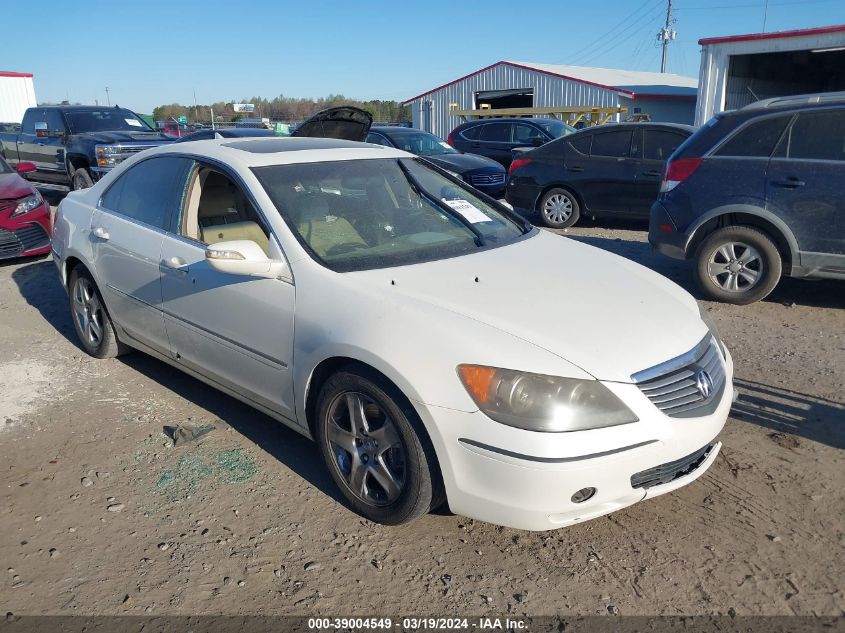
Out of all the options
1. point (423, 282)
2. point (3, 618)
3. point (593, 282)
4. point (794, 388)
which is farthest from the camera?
point (794, 388)

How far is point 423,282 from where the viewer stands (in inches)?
126

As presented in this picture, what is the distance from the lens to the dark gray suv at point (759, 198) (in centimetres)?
589

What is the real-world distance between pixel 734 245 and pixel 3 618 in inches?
235

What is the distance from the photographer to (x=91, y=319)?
5184 mm

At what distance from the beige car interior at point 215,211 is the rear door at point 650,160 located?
22.1ft

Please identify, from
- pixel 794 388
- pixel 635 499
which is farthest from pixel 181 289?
pixel 794 388

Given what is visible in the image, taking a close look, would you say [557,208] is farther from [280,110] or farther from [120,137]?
[280,110]

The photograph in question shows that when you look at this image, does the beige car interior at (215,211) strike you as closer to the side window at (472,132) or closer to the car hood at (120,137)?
the car hood at (120,137)

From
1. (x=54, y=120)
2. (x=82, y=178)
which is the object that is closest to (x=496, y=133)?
(x=82, y=178)

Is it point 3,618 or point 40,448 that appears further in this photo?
point 40,448

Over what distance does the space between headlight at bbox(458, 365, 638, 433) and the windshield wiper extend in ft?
4.39

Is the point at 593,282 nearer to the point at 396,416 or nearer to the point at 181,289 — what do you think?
the point at 396,416

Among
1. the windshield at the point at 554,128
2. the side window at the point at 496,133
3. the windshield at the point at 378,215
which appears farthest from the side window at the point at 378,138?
the windshield at the point at 378,215

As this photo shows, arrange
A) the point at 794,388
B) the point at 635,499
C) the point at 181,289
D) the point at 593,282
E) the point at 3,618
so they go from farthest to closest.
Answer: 1. the point at 794,388
2. the point at 181,289
3. the point at 593,282
4. the point at 635,499
5. the point at 3,618
